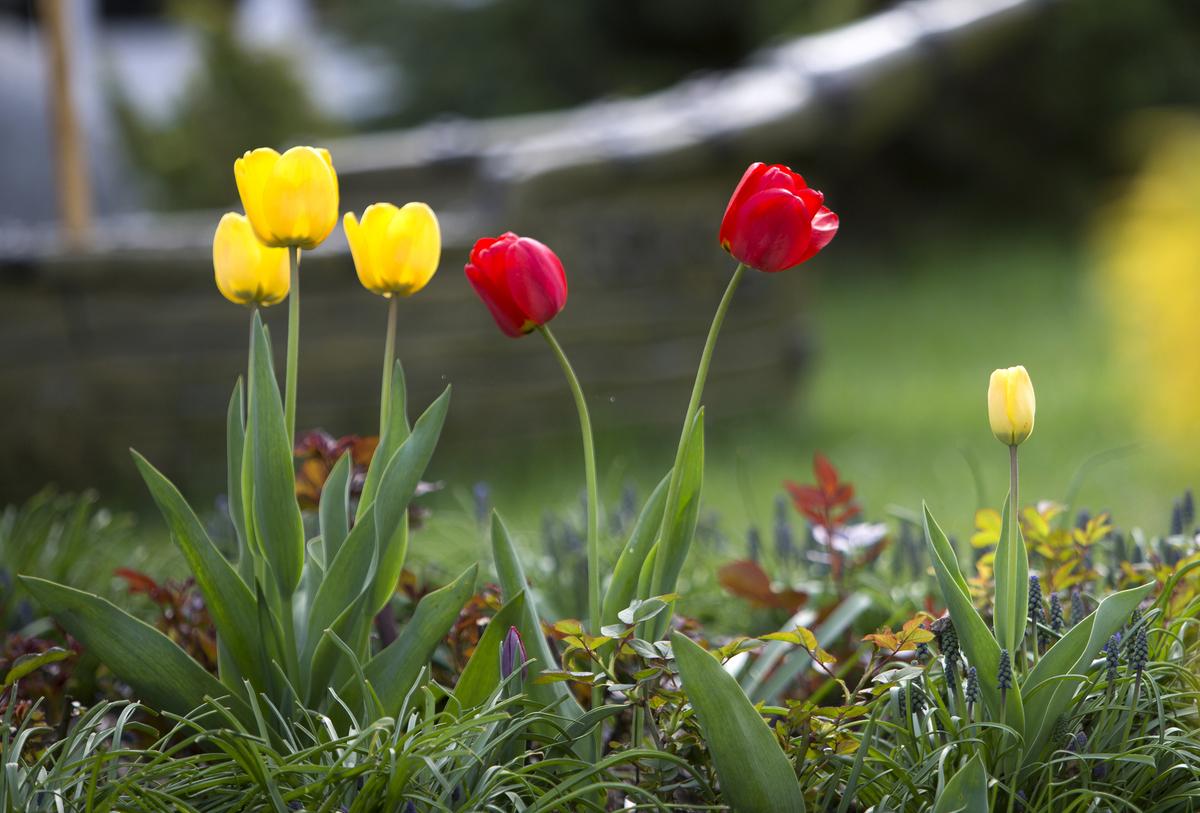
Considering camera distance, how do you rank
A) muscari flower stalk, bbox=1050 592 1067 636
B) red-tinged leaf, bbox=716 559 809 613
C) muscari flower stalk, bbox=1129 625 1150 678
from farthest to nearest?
red-tinged leaf, bbox=716 559 809 613 → muscari flower stalk, bbox=1050 592 1067 636 → muscari flower stalk, bbox=1129 625 1150 678

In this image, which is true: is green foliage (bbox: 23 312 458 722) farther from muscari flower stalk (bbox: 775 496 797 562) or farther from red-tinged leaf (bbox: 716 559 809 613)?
muscari flower stalk (bbox: 775 496 797 562)

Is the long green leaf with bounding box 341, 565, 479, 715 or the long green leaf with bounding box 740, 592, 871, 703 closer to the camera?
the long green leaf with bounding box 341, 565, 479, 715

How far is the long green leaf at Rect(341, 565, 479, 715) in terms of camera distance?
4.56ft

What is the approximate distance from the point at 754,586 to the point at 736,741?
0.58 meters

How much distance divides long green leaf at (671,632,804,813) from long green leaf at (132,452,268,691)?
493 mm

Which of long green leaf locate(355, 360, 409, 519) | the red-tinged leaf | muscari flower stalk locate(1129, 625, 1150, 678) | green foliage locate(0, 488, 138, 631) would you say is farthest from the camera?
green foliage locate(0, 488, 138, 631)

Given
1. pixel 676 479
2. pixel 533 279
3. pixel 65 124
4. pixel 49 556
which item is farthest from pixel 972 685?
pixel 65 124

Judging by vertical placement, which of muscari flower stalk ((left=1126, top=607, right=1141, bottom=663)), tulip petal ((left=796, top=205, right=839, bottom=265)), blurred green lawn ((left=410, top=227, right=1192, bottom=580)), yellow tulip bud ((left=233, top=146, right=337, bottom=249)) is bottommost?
blurred green lawn ((left=410, top=227, right=1192, bottom=580))

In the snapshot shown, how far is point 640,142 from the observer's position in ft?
15.0

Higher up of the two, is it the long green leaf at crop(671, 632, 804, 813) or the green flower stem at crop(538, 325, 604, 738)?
the green flower stem at crop(538, 325, 604, 738)

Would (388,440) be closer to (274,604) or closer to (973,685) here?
(274,604)

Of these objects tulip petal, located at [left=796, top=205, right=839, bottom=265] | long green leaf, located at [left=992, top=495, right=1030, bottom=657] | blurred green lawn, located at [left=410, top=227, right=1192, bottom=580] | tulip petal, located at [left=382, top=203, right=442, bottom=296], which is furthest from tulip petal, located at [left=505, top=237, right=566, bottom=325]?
blurred green lawn, located at [left=410, top=227, right=1192, bottom=580]

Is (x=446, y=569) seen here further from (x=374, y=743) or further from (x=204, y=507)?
(x=204, y=507)

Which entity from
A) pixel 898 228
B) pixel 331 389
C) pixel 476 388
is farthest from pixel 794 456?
pixel 898 228
